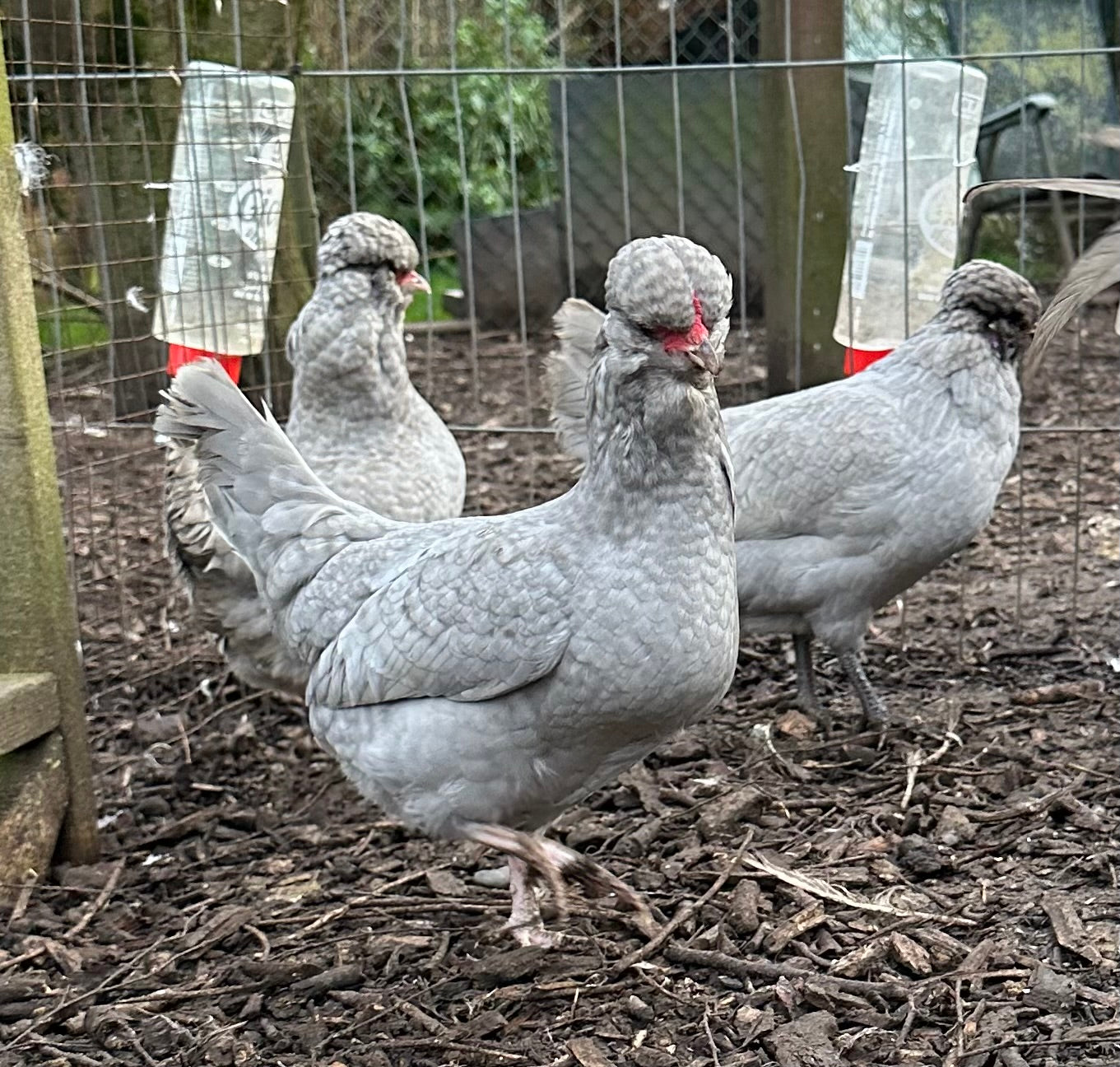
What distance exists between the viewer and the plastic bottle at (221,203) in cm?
471

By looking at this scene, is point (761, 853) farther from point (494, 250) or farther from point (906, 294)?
point (494, 250)

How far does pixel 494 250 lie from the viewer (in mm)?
10414

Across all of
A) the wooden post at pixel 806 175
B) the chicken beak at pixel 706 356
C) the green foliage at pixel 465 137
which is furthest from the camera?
the green foliage at pixel 465 137

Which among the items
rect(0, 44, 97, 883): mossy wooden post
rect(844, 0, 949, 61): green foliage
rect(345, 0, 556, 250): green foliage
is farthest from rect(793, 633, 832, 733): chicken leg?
rect(345, 0, 556, 250): green foliage

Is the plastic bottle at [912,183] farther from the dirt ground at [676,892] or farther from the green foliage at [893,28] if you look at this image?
the green foliage at [893,28]

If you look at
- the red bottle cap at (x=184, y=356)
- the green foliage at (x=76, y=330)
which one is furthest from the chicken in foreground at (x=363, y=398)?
the green foliage at (x=76, y=330)

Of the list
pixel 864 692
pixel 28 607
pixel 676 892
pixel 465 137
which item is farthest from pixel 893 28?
pixel 28 607

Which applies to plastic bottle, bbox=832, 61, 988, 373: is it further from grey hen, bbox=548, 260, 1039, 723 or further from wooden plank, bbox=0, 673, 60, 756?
wooden plank, bbox=0, 673, 60, 756

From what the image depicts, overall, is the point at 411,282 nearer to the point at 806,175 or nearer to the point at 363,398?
the point at 363,398

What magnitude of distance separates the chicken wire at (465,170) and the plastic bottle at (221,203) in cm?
13

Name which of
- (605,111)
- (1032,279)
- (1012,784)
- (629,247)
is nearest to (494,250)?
(605,111)

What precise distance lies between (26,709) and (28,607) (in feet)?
0.86

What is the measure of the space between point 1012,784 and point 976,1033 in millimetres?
1270

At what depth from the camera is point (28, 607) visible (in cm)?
364
